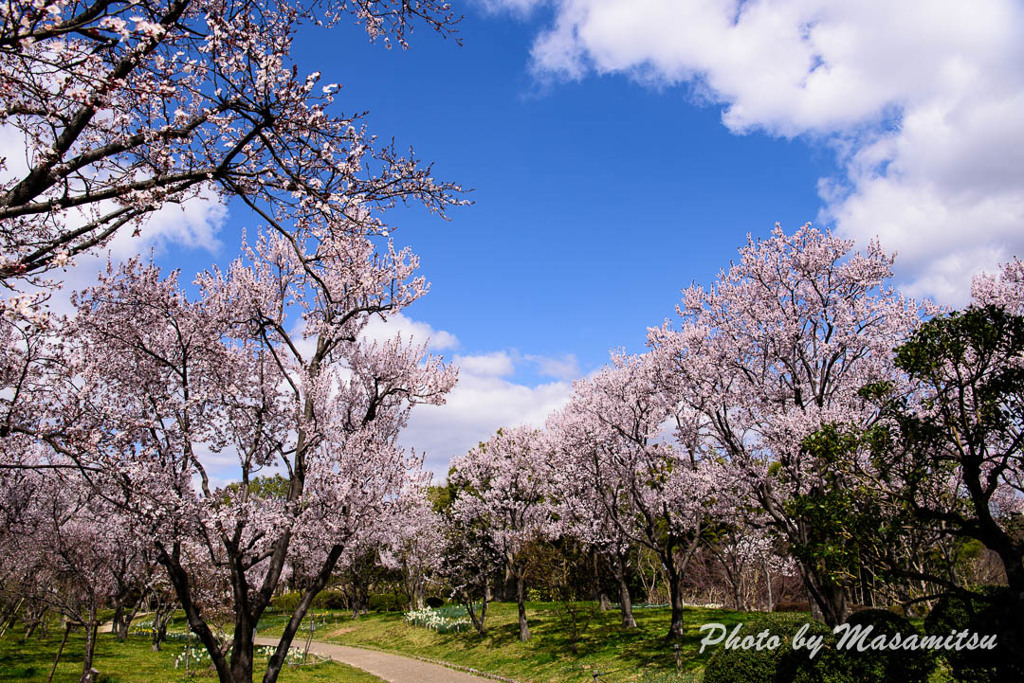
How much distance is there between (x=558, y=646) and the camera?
21.3 metres

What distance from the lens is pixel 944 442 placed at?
30.6ft

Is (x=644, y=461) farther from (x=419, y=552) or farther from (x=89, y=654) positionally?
(x=419, y=552)

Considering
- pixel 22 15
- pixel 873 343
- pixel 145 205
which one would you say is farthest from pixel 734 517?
pixel 22 15

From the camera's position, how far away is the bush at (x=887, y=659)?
890cm

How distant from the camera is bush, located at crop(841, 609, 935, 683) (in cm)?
890

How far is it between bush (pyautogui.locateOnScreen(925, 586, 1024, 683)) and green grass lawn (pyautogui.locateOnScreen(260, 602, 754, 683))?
6.75 meters

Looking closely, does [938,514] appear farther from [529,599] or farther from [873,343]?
[529,599]

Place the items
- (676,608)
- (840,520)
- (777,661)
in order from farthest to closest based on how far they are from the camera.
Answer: (676,608) < (777,661) < (840,520)

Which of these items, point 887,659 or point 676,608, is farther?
point 676,608

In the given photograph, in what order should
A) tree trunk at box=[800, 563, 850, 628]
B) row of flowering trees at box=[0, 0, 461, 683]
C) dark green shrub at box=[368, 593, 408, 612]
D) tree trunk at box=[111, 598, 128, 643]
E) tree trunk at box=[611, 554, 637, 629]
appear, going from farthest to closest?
dark green shrub at box=[368, 593, 408, 612], tree trunk at box=[111, 598, 128, 643], tree trunk at box=[611, 554, 637, 629], tree trunk at box=[800, 563, 850, 628], row of flowering trees at box=[0, 0, 461, 683]

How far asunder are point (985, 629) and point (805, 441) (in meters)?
3.56

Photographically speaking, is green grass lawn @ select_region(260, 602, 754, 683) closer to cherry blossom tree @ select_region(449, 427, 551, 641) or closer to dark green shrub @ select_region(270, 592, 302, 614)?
cherry blossom tree @ select_region(449, 427, 551, 641)

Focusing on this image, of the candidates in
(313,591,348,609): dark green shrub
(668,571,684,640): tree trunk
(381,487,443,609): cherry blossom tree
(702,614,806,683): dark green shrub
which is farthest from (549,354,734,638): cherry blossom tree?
(313,591,348,609): dark green shrub

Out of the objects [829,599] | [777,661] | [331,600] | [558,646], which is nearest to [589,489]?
[558,646]
